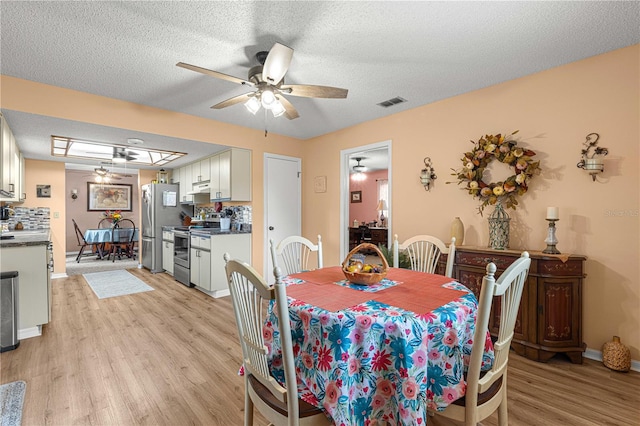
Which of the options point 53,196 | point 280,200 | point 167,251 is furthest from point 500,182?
point 53,196

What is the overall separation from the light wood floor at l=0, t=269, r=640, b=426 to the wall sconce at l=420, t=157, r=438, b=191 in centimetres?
187

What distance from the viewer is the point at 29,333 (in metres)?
2.89

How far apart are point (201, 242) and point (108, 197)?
19.9 ft

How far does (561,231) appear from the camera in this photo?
2586mm

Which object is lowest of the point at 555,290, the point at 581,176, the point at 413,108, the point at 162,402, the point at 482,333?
the point at 162,402

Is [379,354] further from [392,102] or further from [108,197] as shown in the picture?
[108,197]

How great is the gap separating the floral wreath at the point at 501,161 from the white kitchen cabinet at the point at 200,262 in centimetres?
340

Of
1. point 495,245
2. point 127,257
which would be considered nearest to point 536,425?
point 495,245

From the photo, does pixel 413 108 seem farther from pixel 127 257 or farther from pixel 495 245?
pixel 127 257

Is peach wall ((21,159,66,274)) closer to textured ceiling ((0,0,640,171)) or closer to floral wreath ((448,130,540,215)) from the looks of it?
textured ceiling ((0,0,640,171))

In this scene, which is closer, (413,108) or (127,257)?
(413,108)

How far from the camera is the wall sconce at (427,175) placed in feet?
11.3

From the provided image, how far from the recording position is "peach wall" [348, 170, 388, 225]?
8688 millimetres

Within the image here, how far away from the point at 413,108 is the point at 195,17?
8.45 ft
